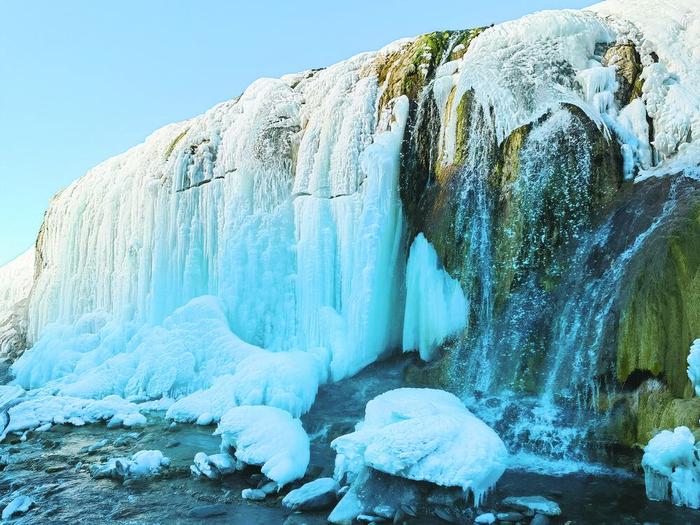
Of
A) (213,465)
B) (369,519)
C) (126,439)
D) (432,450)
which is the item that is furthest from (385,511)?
(126,439)

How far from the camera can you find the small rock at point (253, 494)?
6922 millimetres

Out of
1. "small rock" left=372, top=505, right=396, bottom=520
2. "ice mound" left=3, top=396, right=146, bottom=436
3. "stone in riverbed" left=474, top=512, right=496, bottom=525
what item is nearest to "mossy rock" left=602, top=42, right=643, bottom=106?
"stone in riverbed" left=474, top=512, right=496, bottom=525

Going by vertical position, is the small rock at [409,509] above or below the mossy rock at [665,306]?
below

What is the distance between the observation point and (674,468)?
6422mm

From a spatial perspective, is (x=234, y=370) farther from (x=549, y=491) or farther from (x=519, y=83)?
(x=519, y=83)

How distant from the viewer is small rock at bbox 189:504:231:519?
21.1 feet

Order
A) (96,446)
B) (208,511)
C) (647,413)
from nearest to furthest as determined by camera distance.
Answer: (208,511)
(647,413)
(96,446)

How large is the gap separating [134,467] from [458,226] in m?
6.47

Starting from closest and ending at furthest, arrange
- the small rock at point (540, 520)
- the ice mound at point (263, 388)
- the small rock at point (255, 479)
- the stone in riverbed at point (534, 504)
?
1. the small rock at point (540, 520)
2. the stone in riverbed at point (534, 504)
3. the small rock at point (255, 479)
4. the ice mound at point (263, 388)

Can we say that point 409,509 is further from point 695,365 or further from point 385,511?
point 695,365

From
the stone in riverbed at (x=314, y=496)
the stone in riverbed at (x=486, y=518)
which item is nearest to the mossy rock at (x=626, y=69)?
the stone in riverbed at (x=486, y=518)

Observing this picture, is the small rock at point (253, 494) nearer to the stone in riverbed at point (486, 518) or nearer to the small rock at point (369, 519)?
the small rock at point (369, 519)

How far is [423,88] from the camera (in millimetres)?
12141

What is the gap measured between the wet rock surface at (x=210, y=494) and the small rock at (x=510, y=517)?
6 cm
